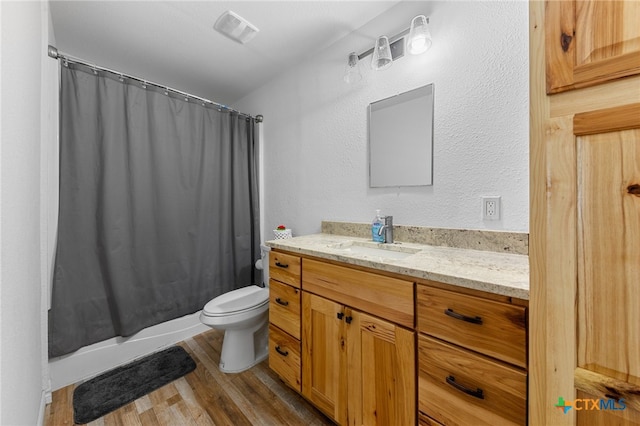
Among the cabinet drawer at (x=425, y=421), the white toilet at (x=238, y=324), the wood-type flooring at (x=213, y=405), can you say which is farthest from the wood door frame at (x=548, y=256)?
the white toilet at (x=238, y=324)

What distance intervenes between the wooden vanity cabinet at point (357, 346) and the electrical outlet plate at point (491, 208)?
0.61 meters

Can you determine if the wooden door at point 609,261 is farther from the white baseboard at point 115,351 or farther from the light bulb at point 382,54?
the white baseboard at point 115,351

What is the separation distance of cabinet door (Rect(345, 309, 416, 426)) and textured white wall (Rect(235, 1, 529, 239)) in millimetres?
679

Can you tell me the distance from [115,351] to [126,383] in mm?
280

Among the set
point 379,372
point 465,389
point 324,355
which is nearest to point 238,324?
point 324,355

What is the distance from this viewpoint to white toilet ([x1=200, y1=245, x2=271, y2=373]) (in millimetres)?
1571

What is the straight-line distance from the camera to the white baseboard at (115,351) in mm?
1504

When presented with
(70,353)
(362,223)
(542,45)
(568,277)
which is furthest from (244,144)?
(568,277)

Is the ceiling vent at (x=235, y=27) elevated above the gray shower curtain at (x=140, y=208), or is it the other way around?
the ceiling vent at (x=235, y=27)

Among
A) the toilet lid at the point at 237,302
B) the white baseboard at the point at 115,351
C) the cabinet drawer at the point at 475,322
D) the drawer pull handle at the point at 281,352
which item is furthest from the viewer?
the toilet lid at the point at 237,302

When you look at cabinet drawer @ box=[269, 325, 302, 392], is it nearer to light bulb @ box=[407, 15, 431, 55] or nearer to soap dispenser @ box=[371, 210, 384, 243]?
soap dispenser @ box=[371, 210, 384, 243]

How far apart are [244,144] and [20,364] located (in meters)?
1.97

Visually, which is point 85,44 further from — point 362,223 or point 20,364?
point 362,223

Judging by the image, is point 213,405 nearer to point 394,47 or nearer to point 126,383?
point 126,383
